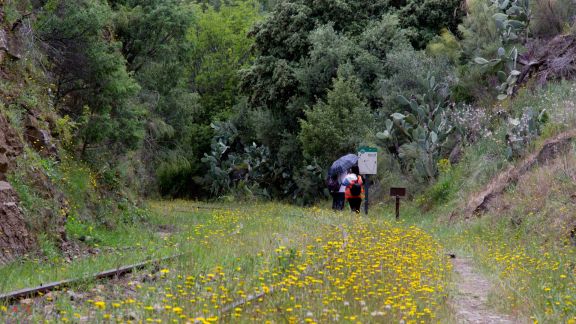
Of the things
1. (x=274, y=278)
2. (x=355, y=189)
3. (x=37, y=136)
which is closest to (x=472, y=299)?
(x=274, y=278)

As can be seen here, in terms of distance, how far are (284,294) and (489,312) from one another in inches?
104

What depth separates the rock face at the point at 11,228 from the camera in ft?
37.1

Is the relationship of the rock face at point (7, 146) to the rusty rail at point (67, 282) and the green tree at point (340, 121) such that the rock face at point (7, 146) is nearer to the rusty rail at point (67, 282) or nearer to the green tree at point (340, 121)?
the rusty rail at point (67, 282)

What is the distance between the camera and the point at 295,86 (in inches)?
1455

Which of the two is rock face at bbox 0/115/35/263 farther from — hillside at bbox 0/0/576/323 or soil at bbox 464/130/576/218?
soil at bbox 464/130/576/218

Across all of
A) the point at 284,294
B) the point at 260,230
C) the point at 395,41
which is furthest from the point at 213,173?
the point at 284,294

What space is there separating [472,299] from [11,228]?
7247 mm

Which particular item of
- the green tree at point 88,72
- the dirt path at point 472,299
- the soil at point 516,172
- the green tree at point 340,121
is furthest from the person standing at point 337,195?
the dirt path at point 472,299

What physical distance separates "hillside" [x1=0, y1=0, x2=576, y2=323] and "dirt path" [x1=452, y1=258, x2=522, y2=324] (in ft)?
0.16

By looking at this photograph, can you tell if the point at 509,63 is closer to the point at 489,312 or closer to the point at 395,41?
the point at 395,41

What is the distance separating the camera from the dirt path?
327 inches

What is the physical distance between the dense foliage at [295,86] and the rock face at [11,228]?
20.3ft

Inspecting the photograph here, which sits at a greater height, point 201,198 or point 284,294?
point 284,294

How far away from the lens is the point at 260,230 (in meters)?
15.6
